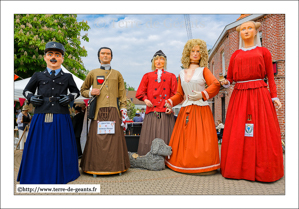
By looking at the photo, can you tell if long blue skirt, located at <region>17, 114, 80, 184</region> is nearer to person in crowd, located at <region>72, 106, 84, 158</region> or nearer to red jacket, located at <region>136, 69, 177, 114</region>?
red jacket, located at <region>136, 69, 177, 114</region>

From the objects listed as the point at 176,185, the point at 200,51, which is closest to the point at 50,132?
the point at 176,185

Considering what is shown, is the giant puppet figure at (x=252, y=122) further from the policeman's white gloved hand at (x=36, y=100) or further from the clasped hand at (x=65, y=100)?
the policeman's white gloved hand at (x=36, y=100)

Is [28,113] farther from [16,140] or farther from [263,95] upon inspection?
[263,95]

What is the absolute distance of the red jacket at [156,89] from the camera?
4633mm

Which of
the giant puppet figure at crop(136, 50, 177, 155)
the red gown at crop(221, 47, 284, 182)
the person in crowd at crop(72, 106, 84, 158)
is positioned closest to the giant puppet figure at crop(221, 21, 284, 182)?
the red gown at crop(221, 47, 284, 182)

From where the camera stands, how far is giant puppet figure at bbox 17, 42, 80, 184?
3.28 m

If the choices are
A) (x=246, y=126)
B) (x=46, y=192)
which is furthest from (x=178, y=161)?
(x=46, y=192)

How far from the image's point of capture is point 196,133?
3.81m

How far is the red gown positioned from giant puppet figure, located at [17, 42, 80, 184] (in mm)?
2552

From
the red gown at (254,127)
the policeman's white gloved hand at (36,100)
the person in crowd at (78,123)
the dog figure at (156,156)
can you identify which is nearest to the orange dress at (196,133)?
the dog figure at (156,156)

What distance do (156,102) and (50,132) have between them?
214 centimetres

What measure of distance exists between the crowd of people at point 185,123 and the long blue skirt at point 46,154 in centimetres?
1

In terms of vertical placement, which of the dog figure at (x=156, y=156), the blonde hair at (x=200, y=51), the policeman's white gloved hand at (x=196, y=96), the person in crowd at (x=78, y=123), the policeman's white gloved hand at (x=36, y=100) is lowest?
the dog figure at (x=156, y=156)

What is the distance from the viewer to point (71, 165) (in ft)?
11.6
